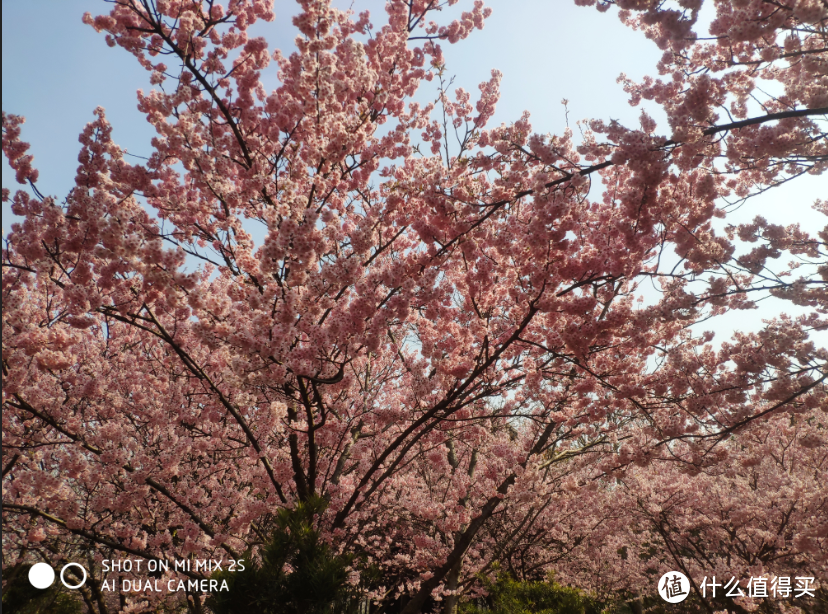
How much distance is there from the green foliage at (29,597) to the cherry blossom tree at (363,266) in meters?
1.99

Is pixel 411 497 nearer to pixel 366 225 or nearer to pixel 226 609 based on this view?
pixel 226 609

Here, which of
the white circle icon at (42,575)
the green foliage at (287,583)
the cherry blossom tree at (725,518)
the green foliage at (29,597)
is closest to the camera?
the green foliage at (287,583)

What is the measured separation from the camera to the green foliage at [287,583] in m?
3.69

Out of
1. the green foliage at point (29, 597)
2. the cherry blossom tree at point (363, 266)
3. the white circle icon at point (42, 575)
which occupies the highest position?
the cherry blossom tree at point (363, 266)

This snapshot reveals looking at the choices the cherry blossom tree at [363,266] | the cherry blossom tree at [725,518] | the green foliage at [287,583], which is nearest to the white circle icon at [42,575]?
the cherry blossom tree at [363,266]

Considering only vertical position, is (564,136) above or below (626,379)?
above

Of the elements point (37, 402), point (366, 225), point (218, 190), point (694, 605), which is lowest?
point (694, 605)

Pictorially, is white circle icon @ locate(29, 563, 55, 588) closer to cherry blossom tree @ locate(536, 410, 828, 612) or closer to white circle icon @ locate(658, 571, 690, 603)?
cherry blossom tree @ locate(536, 410, 828, 612)

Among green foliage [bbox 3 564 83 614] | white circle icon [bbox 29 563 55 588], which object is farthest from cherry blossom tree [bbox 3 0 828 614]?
green foliage [bbox 3 564 83 614]

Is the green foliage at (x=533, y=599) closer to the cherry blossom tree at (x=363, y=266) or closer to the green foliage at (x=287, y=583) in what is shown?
the cherry blossom tree at (x=363, y=266)

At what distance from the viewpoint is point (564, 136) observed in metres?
7.54

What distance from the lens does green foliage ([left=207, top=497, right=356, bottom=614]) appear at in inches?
145

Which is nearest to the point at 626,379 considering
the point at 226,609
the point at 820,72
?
the point at 820,72

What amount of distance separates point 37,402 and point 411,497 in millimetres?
8034
